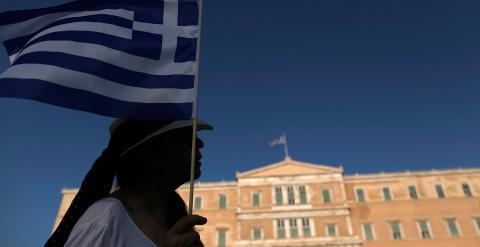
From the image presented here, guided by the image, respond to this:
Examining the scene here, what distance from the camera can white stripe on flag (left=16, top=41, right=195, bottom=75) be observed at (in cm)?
236

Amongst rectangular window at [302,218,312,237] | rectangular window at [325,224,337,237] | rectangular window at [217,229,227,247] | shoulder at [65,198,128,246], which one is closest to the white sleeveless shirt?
shoulder at [65,198,128,246]

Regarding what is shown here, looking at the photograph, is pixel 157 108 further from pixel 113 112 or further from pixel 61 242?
pixel 61 242

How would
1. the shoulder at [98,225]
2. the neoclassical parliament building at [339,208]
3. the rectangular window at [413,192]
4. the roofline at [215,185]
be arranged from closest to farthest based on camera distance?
the shoulder at [98,225]
the neoclassical parliament building at [339,208]
the rectangular window at [413,192]
the roofline at [215,185]

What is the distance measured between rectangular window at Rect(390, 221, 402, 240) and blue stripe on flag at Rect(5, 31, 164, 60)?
2763 centimetres

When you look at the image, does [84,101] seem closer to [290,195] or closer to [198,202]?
[290,195]

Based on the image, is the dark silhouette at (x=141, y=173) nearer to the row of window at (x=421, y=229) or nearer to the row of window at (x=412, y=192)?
the row of window at (x=421, y=229)

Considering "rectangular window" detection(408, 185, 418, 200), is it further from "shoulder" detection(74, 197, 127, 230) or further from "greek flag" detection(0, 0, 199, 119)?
"shoulder" detection(74, 197, 127, 230)

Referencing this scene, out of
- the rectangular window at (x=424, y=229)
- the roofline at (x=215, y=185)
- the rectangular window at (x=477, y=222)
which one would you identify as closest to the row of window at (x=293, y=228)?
the roofline at (x=215, y=185)

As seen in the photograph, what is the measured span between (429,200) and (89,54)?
1175 inches

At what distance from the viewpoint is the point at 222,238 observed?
1055 inches

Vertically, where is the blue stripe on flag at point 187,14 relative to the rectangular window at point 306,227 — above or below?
below

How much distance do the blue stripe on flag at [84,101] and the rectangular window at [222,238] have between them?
26.1 meters

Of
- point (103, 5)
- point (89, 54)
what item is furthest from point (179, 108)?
point (103, 5)

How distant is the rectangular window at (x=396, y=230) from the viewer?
1008 inches
